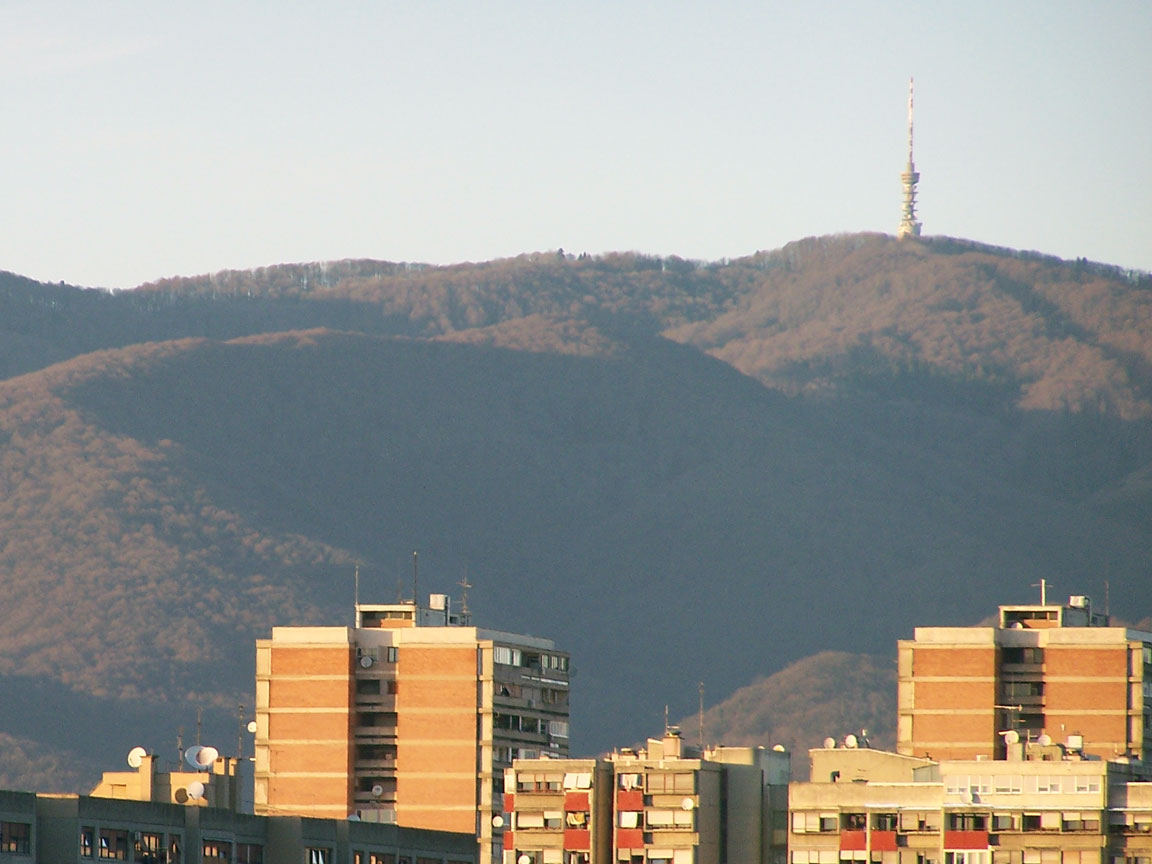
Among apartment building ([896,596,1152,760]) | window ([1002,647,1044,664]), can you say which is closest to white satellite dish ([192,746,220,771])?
apartment building ([896,596,1152,760])

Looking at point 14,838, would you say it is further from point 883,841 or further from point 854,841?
point 883,841

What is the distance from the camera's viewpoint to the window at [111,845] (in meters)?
79.0

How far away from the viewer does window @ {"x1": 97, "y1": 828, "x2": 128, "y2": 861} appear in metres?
79.0

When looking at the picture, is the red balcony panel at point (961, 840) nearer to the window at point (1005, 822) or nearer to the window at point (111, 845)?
the window at point (1005, 822)

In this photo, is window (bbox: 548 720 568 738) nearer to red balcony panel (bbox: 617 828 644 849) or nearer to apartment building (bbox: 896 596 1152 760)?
apartment building (bbox: 896 596 1152 760)

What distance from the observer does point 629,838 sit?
110 meters

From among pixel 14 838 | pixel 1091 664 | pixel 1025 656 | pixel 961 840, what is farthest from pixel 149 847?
pixel 1091 664

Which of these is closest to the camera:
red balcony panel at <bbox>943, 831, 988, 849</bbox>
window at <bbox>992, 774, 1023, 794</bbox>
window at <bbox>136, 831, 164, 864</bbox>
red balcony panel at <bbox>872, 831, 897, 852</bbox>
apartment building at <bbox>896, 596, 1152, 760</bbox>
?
window at <bbox>136, 831, 164, 864</bbox>

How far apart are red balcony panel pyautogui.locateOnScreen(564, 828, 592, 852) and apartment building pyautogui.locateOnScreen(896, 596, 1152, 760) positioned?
34.2 metres

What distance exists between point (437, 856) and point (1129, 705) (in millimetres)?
54700

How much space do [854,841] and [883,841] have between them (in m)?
0.99

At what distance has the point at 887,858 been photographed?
3885 inches

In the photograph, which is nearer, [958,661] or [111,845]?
[111,845]

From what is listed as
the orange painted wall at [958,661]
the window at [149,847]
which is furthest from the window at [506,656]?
the window at [149,847]
